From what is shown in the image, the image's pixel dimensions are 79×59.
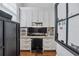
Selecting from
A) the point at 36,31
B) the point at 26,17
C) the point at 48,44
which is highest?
the point at 26,17

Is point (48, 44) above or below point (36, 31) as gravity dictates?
below

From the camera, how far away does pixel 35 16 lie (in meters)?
6.20

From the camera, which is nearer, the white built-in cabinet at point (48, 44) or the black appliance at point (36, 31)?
the white built-in cabinet at point (48, 44)

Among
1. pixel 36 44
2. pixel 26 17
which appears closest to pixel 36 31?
pixel 36 44

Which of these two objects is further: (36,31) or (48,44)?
(36,31)

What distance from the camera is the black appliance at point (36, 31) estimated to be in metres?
6.14

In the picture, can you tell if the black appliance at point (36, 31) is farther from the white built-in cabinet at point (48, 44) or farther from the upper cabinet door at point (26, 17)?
the white built-in cabinet at point (48, 44)

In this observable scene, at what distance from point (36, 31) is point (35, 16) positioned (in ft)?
2.62

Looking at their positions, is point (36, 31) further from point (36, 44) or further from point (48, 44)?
point (48, 44)

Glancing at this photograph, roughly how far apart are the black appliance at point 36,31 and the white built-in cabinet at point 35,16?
8.6 inches

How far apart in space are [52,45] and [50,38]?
37cm

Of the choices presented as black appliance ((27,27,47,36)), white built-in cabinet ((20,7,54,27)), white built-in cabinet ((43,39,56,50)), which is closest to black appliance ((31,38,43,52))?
white built-in cabinet ((43,39,56,50))

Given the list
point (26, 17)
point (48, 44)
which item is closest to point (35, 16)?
point (26, 17)

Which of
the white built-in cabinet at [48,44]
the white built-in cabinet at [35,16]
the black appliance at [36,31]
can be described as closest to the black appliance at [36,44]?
the white built-in cabinet at [48,44]
